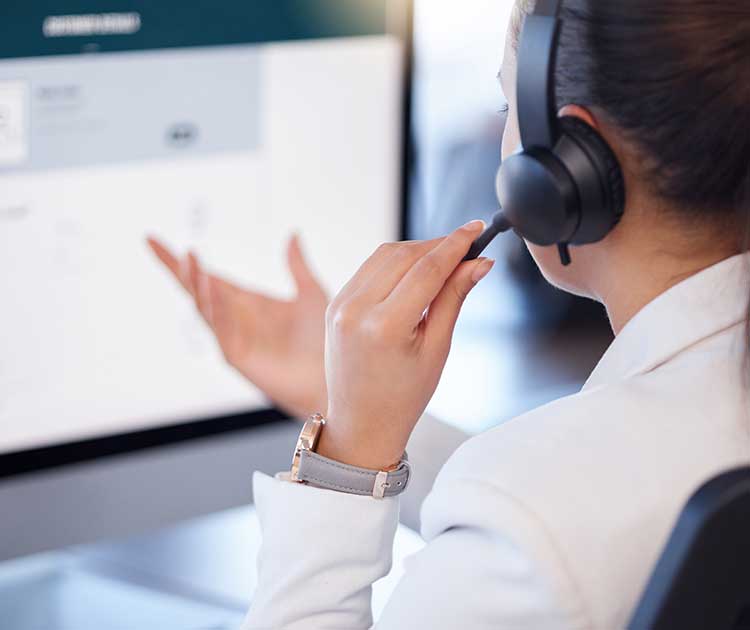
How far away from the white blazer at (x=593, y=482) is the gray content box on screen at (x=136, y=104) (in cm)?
49

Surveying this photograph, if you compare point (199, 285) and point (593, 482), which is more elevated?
point (593, 482)

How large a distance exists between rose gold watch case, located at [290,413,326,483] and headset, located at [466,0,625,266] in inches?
6.8

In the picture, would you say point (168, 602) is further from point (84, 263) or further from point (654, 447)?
point (654, 447)

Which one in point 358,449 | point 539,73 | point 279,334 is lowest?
point 279,334

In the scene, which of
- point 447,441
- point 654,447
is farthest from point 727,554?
point 447,441

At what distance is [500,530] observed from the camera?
1.63 feet

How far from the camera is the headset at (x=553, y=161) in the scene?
23.2 inches

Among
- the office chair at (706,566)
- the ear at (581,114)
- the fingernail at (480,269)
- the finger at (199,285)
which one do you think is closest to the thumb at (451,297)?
the fingernail at (480,269)

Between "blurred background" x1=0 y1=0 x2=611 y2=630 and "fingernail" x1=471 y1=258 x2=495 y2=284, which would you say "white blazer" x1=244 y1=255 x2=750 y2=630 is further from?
"blurred background" x1=0 y1=0 x2=611 y2=630

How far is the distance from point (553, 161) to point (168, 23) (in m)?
0.45

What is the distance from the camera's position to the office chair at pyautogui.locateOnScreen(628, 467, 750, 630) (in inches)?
17.4

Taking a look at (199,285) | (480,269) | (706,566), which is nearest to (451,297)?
(480,269)

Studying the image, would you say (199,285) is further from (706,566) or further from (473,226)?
(706,566)

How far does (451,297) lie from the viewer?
659 mm
